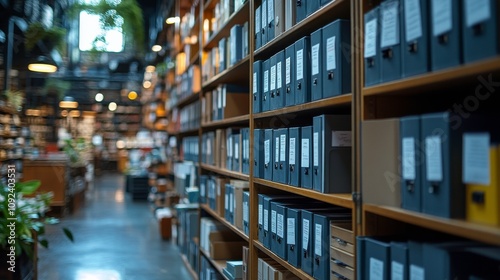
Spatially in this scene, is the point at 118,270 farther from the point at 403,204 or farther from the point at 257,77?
the point at 403,204

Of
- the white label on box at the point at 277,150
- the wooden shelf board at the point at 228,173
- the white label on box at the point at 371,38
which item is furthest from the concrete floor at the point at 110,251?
the white label on box at the point at 371,38

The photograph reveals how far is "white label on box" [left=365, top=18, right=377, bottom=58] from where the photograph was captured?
66.6 inches

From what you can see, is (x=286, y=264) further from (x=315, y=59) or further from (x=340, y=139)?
(x=315, y=59)

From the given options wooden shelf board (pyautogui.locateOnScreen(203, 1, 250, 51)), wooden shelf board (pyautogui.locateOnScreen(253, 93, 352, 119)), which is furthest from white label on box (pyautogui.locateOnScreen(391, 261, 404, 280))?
wooden shelf board (pyautogui.locateOnScreen(203, 1, 250, 51))

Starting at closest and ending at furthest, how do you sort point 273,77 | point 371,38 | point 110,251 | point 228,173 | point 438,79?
point 438,79 < point 371,38 < point 273,77 < point 228,173 < point 110,251

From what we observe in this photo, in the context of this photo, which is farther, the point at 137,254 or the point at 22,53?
the point at 22,53

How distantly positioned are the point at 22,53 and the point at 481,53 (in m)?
10.0

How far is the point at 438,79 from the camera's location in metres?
1.35

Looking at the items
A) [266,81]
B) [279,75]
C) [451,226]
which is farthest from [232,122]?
[451,226]

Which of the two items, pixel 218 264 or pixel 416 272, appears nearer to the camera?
pixel 416 272

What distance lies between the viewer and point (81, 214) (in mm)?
10078

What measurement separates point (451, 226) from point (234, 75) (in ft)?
9.53

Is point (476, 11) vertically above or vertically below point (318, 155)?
above

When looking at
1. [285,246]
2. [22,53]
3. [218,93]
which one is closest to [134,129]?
[22,53]
